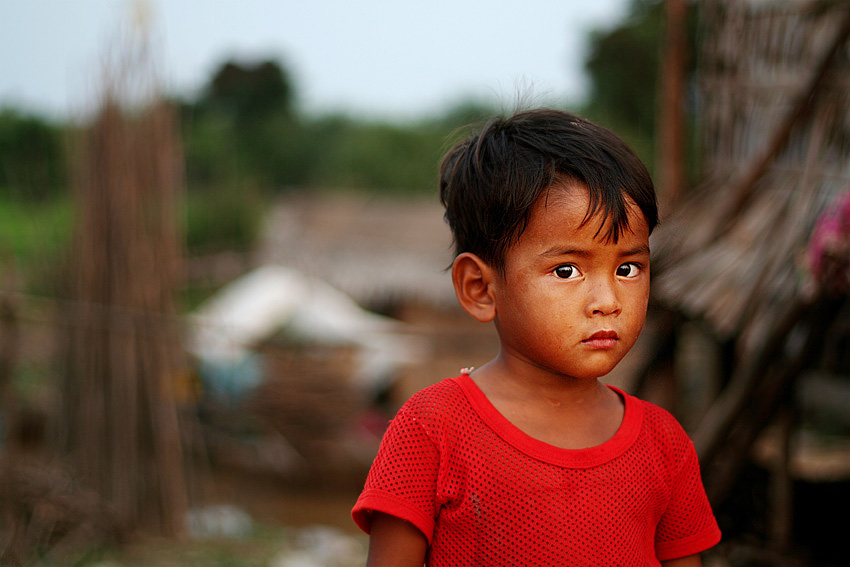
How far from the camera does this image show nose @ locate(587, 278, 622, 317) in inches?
45.1

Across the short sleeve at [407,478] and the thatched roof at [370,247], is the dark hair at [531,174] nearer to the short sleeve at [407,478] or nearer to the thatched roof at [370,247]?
the short sleeve at [407,478]

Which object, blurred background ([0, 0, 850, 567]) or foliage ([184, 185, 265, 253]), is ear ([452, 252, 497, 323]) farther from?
foliage ([184, 185, 265, 253])

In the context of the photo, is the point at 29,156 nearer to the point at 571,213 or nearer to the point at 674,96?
the point at 674,96

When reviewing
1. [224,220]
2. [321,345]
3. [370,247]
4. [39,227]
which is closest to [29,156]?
[39,227]

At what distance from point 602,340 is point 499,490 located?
0.26m

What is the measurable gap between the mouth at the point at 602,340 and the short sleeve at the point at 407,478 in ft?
0.89

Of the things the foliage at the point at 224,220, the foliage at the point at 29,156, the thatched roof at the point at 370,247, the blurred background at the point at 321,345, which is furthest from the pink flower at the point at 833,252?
the foliage at the point at 224,220

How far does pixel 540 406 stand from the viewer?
1251 millimetres

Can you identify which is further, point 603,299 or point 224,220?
point 224,220

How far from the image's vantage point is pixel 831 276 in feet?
6.56

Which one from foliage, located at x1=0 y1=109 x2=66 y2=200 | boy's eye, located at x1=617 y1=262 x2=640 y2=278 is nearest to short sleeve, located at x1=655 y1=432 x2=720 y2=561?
boy's eye, located at x1=617 y1=262 x2=640 y2=278

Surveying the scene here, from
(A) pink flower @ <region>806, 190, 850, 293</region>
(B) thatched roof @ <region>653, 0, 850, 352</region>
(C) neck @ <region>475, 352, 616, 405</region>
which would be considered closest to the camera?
(C) neck @ <region>475, 352, 616, 405</region>

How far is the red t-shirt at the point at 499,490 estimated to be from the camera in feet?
3.80

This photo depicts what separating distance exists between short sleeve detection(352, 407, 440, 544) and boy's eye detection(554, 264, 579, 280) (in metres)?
0.30
